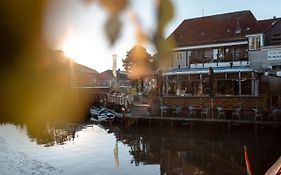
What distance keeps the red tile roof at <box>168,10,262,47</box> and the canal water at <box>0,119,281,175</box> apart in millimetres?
10985

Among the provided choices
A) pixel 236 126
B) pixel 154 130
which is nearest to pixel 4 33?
pixel 236 126

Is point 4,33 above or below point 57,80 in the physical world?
above

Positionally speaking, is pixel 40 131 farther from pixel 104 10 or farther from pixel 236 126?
pixel 104 10

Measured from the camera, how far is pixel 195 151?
2169 cm

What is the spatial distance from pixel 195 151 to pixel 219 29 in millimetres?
19032

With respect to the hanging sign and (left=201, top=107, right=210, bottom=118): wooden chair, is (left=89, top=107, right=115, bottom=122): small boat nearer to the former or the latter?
(left=201, top=107, right=210, bottom=118): wooden chair

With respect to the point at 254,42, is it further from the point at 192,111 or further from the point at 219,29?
the point at 192,111

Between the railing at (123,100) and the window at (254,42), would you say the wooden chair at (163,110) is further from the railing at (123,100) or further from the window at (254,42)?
the window at (254,42)

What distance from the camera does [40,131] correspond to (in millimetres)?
30766

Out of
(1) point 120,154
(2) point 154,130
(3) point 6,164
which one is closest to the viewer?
(3) point 6,164

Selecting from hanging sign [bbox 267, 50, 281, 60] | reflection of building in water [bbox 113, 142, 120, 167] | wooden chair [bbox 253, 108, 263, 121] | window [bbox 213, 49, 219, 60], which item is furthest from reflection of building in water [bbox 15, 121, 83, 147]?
hanging sign [bbox 267, 50, 281, 60]

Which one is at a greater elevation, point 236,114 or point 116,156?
point 236,114

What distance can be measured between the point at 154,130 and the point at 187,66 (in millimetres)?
10154

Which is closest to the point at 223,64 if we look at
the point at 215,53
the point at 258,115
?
the point at 215,53
